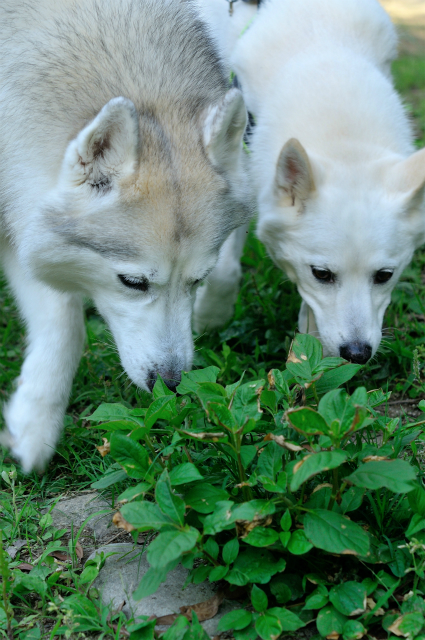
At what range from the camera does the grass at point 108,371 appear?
2043 millimetres

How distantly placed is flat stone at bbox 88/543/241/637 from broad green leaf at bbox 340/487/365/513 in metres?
0.40

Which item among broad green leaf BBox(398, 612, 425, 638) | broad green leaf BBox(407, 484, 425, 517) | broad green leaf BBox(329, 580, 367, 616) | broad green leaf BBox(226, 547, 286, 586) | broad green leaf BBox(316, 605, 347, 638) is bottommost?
broad green leaf BBox(316, 605, 347, 638)

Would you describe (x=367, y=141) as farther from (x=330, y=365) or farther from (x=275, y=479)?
(x=275, y=479)

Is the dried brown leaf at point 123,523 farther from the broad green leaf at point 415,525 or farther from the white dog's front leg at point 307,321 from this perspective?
the white dog's front leg at point 307,321

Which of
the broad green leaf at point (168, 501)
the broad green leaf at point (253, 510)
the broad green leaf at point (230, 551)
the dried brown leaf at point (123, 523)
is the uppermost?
the broad green leaf at point (168, 501)

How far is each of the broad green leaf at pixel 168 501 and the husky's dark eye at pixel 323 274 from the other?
4.49 ft

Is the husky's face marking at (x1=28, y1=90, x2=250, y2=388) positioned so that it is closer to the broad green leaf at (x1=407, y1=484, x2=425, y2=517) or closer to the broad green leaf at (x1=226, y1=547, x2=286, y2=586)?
the broad green leaf at (x1=226, y1=547, x2=286, y2=586)

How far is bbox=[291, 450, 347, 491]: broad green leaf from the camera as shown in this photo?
154 cm

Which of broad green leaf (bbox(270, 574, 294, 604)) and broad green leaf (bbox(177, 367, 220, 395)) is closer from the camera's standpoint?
broad green leaf (bbox(270, 574, 294, 604))

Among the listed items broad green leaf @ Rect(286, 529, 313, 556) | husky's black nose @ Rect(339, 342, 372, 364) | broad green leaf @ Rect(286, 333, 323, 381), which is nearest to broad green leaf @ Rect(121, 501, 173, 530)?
broad green leaf @ Rect(286, 529, 313, 556)

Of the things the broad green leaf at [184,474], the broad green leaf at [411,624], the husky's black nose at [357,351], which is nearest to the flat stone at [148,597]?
the broad green leaf at [184,474]

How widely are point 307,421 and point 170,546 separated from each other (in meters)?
0.47

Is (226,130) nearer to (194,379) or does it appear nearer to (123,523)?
(194,379)

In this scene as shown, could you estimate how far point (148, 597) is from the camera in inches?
72.3
